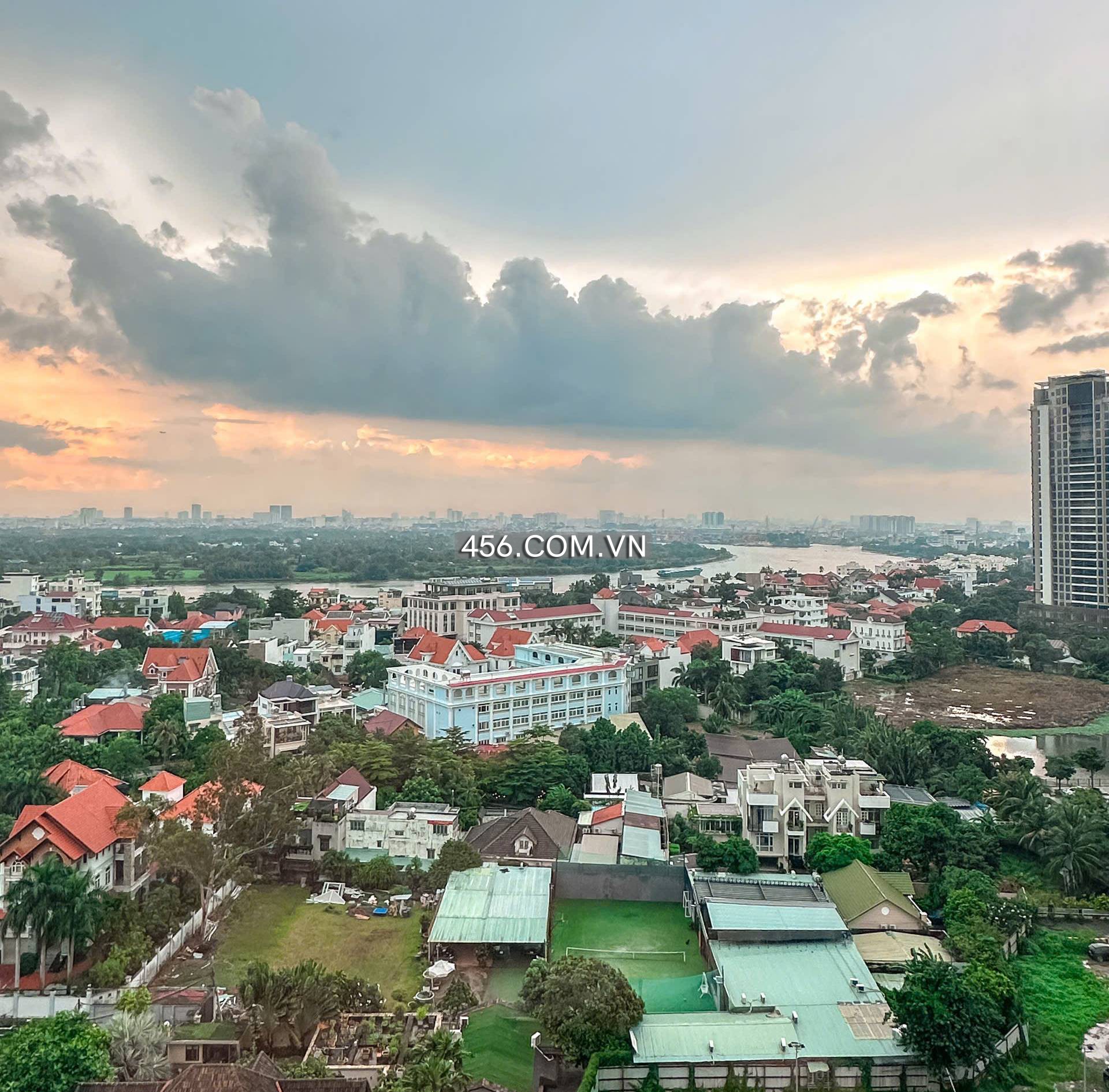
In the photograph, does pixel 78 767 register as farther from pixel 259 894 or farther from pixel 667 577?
pixel 667 577

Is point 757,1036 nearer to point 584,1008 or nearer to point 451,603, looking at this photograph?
point 584,1008

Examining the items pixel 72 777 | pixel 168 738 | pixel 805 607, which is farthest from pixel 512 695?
pixel 805 607

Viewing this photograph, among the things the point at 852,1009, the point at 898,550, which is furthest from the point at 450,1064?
the point at 898,550

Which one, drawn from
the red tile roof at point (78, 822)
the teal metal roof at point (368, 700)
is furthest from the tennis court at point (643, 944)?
the teal metal roof at point (368, 700)

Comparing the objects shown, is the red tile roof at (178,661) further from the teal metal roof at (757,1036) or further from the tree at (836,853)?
the teal metal roof at (757,1036)

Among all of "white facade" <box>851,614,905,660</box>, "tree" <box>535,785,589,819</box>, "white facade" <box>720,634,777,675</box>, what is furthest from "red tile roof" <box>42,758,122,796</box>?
"white facade" <box>851,614,905,660</box>

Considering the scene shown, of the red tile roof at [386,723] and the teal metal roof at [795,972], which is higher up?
the red tile roof at [386,723]
